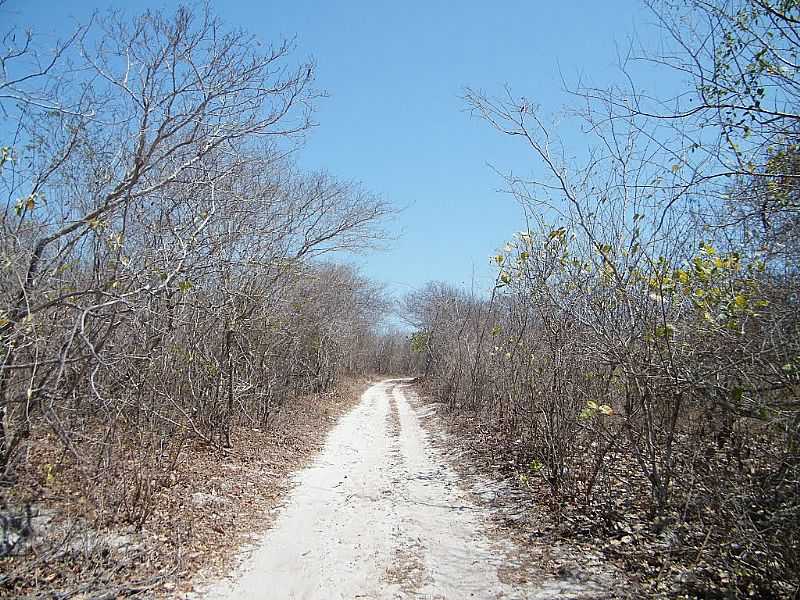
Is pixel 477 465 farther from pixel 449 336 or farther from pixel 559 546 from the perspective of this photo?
pixel 449 336

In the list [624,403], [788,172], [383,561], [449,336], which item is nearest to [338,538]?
[383,561]

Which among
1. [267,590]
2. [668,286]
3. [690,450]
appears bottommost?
[267,590]

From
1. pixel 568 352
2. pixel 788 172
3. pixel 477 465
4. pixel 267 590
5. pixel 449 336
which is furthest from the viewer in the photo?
pixel 449 336

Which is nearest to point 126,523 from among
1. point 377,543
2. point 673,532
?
point 377,543

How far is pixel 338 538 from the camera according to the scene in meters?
6.10

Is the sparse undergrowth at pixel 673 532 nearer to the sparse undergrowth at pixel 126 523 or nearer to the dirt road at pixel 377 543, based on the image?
the dirt road at pixel 377 543

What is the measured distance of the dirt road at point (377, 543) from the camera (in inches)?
188

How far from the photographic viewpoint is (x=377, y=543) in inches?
233

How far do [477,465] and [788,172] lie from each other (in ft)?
22.5

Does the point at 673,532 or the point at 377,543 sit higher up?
the point at 673,532

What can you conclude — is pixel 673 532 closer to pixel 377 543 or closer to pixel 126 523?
pixel 377 543

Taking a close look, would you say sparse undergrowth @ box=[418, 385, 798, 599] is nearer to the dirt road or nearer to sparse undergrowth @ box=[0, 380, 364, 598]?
the dirt road

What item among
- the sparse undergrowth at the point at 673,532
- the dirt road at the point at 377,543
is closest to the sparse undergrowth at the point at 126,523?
the dirt road at the point at 377,543

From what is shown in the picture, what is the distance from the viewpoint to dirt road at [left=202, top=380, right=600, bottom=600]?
4785 millimetres
